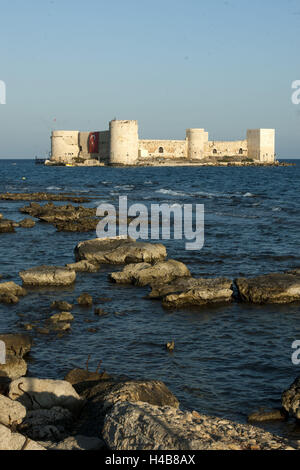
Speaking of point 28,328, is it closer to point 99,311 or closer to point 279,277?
point 99,311

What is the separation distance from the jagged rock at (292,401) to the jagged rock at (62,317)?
5673 millimetres

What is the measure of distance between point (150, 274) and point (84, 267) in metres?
2.65

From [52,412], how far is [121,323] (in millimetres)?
5184

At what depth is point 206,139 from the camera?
124625 mm

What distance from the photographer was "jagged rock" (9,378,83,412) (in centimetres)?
798

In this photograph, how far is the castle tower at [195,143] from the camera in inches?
4695

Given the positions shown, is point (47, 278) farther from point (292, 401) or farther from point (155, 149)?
point (155, 149)

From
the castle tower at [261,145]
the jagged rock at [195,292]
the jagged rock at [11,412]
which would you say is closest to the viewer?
the jagged rock at [11,412]

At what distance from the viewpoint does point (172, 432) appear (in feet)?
20.0

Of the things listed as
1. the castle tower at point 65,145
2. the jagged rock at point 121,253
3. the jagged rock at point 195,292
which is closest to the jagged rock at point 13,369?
the jagged rock at point 195,292

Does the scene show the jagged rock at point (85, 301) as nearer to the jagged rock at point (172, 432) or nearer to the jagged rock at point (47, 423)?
the jagged rock at point (47, 423)

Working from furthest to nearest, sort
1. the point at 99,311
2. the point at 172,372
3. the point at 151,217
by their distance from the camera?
1. the point at 151,217
2. the point at 99,311
3. the point at 172,372

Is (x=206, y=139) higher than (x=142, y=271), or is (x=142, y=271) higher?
(x=206, y=139)

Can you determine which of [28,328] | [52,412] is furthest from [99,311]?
[52,412]
